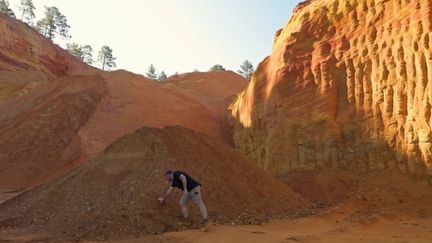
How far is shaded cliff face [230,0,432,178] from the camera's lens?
464 inches

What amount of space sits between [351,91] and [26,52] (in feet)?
105

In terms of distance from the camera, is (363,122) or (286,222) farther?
(363,122)

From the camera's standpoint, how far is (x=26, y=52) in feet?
124

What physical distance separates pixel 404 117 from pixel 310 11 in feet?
20.9

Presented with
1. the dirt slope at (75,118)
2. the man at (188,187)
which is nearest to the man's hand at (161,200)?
the man at (188,187)

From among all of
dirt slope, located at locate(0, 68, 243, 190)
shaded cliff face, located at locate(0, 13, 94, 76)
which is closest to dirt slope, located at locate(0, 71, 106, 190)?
dirt slope, located at locate(0, 68, 243, 190)

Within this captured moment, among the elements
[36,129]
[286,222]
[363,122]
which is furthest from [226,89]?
[286,222]

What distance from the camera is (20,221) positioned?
964 cm

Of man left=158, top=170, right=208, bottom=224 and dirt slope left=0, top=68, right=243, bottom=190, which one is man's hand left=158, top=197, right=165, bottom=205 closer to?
man left=158, top=170, right=208, bottom=224

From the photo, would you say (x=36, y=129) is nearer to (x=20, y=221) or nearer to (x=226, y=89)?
(x=20, y=221)

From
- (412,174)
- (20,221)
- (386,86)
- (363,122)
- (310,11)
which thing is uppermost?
(310,11)

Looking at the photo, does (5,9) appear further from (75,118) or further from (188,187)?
(188,187)

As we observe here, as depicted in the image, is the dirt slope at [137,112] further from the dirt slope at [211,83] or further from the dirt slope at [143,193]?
the dirt slope at [143,193]

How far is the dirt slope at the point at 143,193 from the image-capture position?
8.53 meters
